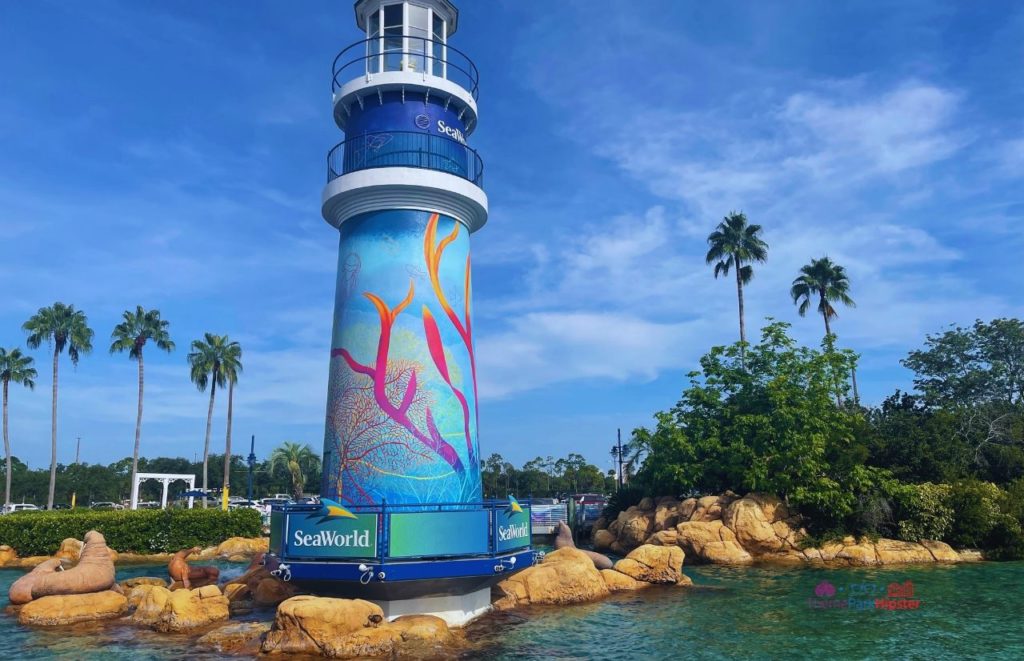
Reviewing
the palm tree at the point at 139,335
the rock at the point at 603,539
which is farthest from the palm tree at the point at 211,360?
the rock at the point at 603,539

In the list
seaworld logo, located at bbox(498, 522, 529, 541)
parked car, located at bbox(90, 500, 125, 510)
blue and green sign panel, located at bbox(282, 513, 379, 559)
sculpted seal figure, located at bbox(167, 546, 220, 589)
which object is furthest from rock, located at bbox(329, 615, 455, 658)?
parked car, located at bbox(90, 500, 125, 510)

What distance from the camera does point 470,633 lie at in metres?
19.2

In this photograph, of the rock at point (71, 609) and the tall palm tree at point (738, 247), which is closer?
the rock at point (71, 609)

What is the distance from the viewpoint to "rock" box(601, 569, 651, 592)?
26125 millimetres

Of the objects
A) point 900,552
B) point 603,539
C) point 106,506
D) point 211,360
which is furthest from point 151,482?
point 900,552

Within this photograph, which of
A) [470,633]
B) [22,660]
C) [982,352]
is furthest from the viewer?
[982,352]

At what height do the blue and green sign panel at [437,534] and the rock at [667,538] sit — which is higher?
the blue and green sign panel at [437,534]

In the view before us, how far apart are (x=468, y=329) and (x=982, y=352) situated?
6163 cm

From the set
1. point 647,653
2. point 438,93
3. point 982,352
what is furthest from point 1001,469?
point 438,93

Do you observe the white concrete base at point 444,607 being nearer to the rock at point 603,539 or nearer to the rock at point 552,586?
the rock at point 552,586

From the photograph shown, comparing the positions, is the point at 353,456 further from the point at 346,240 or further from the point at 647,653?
the point at 647,653

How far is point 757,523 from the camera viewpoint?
3741 centimetres

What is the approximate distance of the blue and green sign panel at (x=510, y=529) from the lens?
2014cm

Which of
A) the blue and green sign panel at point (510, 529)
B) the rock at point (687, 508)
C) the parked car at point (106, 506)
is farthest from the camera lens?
the parked car at point (106, 506)
